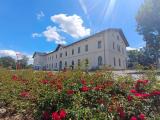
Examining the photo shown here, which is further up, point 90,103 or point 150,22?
point 150,22

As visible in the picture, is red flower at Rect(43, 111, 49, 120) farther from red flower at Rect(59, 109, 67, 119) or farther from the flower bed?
red flower at Rect(59, 109, 67, 119)

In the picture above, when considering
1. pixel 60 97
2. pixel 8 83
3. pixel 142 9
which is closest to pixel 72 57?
pixel 142 9

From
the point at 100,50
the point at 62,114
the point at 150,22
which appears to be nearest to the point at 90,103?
the point at 62,114

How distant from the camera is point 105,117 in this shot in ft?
11.2

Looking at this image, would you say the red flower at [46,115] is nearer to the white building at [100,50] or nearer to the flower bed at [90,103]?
the flower bed at [90,103]

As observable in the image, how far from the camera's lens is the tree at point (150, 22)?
2904cm

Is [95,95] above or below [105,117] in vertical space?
above

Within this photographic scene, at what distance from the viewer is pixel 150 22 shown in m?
30.0

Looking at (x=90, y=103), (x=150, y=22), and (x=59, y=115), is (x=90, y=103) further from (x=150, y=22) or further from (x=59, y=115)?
(x=150, y=22)

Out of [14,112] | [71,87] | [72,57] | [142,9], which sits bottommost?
[14,112]

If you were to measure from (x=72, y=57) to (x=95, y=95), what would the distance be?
132 ft

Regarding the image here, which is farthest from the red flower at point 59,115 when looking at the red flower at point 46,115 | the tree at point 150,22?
the tree at point 150,22

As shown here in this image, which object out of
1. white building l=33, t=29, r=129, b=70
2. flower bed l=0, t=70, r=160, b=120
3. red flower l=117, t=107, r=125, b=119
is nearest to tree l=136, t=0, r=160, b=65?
white building l=33, t=29, r=129, b=70

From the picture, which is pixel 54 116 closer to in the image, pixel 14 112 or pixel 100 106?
pixel 100 106
